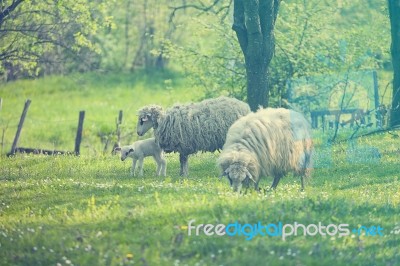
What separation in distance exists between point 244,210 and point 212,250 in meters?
1.33

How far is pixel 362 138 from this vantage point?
24.4 metres

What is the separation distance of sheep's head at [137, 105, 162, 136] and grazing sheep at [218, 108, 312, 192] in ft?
12.4

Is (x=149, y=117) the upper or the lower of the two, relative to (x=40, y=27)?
lower

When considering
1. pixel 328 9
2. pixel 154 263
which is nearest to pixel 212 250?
pixel 154 263

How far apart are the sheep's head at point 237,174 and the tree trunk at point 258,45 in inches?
275

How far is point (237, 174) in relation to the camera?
14594mm

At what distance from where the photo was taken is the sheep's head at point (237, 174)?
1460cm

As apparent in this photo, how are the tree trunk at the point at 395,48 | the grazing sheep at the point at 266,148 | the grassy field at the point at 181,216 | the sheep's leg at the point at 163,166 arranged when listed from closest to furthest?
1. the grassy field at the point at 181,216
2. the grazing sheep at the point at 266,148
3. the sheep's leg at the point at 163,166
4. the tree trunk at the point at 395,48

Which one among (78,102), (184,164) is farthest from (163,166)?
(78,102)

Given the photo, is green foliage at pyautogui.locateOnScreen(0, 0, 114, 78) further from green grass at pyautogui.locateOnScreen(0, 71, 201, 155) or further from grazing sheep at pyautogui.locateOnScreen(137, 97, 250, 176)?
grazing sheep at pyautogui.locateOnScreen(137, 97, 250, 176)

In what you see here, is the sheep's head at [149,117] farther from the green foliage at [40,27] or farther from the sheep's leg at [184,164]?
the green foliage at [40,27]

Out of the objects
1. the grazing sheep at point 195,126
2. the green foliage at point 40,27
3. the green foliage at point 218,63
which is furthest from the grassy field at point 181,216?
the green foliage at point 218,63

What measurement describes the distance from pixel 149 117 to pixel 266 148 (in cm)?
481

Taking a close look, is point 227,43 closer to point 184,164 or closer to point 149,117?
point 149,117
